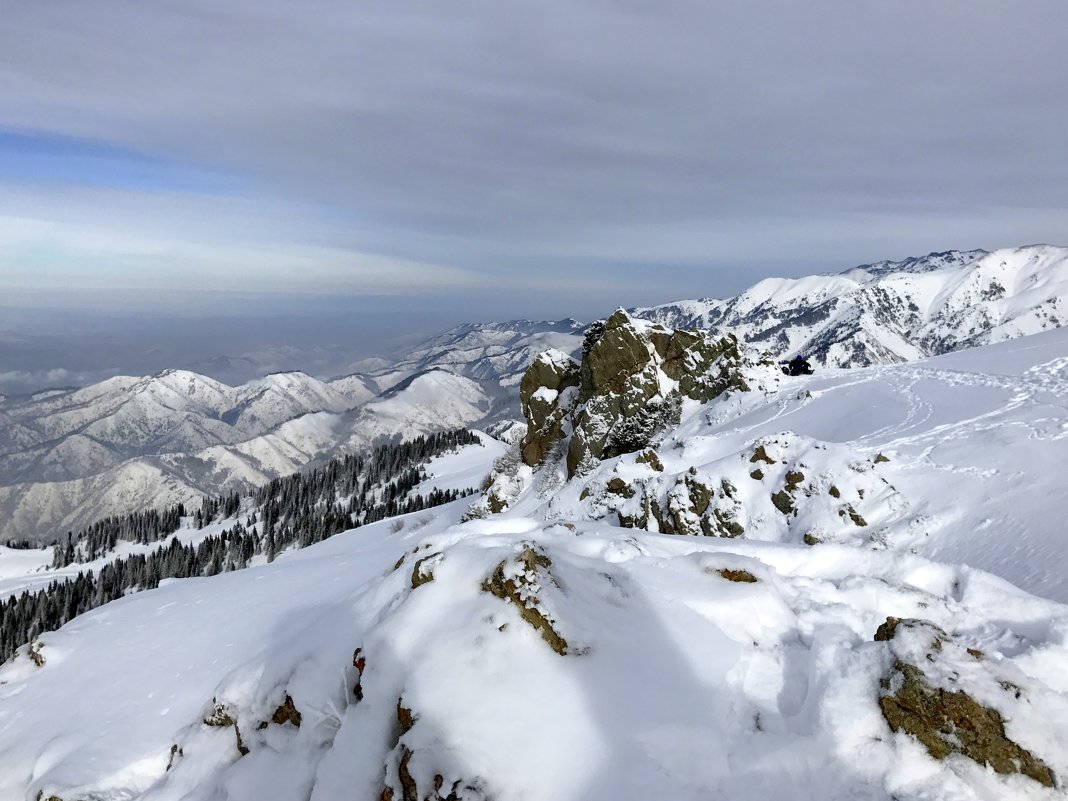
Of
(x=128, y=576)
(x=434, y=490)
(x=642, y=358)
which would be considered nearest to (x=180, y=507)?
(x=128, y=576)

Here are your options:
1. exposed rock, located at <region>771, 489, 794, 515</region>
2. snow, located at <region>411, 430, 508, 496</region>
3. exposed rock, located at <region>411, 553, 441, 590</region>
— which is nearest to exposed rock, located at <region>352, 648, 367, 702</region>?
exposed rock, located at <region>411, 553, 441, 590</region>

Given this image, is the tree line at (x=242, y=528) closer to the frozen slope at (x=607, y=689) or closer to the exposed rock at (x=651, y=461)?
the exposed rock at (x=651, y=461)

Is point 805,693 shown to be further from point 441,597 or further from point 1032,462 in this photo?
point 1032,462

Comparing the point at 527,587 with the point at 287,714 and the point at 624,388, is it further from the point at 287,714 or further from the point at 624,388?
the point at 624,388

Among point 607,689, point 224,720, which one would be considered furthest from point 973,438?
point 224,720

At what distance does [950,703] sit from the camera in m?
7.76

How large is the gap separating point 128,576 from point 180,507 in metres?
67.0

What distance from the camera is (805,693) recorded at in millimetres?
9289

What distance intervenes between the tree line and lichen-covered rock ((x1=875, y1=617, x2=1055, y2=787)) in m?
94.7

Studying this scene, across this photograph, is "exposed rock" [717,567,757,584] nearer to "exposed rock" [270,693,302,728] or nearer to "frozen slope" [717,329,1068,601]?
"frozen slope" [717,329,1068,601]

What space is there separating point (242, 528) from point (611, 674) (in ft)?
458

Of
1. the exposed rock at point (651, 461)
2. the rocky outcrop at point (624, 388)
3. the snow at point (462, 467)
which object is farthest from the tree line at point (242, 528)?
the exposed rock at point (651, 461)

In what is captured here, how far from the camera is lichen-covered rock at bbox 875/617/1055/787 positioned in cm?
723

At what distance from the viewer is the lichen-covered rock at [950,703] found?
285 inches
